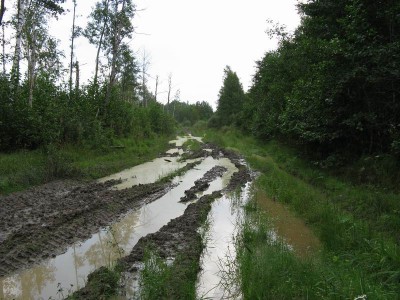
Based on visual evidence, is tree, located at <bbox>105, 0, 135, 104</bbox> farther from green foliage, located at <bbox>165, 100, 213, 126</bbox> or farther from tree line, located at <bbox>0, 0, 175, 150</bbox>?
green foliage, located at <bbox>165, 100, 213, 126</bbox>

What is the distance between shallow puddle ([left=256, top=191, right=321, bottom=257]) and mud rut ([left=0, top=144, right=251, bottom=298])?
183 cm

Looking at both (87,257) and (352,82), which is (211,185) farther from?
(87,257)

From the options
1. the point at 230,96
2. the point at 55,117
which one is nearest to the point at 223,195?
the point at 55,117

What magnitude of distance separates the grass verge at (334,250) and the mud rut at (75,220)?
1.52 m

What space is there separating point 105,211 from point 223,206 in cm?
347

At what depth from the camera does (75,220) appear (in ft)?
25.1

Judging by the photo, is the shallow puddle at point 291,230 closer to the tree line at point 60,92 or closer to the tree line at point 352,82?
the tree line at point 352,82

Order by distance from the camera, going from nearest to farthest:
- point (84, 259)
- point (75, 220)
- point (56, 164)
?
1. point (84, 259)
2. point (75, 220)
3. point (56, 164)

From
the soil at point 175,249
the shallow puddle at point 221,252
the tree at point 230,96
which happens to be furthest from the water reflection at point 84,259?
the tree at point 230,96

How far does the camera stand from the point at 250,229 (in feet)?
22.8

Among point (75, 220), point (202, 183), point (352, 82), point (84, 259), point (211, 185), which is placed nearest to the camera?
point (84, 259)

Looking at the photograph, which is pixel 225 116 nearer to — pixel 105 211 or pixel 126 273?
pixel 105 211

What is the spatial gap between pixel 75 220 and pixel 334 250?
5.78 m

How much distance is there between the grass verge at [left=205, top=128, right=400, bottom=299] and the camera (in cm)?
430
